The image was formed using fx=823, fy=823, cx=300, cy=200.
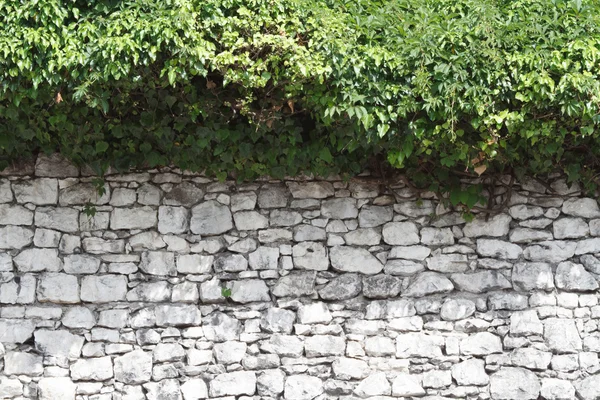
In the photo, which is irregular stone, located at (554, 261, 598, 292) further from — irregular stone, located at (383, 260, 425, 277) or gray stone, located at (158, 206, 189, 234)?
gray stone, located at (158, 206, 189, 234)

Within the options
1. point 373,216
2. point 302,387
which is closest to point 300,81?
point 373,216

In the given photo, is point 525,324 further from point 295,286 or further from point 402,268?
point 295,286

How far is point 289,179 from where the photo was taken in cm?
561

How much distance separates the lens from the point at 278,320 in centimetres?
545

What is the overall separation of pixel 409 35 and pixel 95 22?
194 cm

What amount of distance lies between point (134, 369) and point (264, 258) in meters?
1.11

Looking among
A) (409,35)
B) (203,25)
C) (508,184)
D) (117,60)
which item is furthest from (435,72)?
(117,60)

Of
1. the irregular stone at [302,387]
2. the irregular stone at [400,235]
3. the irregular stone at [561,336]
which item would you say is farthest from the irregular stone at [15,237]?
the irregular stone at [561,336]

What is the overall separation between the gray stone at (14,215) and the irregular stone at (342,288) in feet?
6.66

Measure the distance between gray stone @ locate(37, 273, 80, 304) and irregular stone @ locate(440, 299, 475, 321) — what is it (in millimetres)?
2446

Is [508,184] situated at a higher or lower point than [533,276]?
higher

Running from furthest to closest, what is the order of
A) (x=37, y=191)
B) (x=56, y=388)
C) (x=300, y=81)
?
(x=37, y=191), (x=56, y=388), (x=300, y=81)

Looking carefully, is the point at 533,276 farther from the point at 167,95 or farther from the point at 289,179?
the point at 167,95

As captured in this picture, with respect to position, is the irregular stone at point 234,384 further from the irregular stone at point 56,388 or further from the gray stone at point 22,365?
the gray stone at point 22,365
